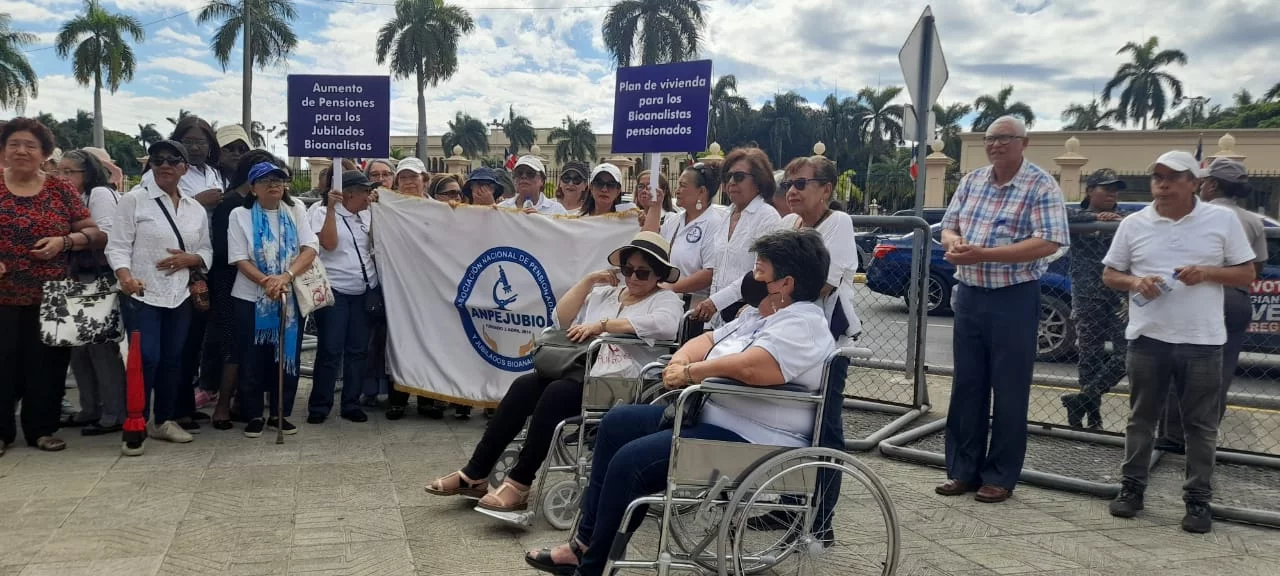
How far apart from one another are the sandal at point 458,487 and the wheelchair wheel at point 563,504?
1.24 ft

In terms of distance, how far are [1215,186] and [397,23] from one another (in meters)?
41.6

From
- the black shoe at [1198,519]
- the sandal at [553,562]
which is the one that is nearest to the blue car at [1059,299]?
the black shoe at [1198,519]

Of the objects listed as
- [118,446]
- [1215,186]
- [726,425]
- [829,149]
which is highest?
[829,149]

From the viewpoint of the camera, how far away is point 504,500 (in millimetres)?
4195

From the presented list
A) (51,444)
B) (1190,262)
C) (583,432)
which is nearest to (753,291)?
(583,432)

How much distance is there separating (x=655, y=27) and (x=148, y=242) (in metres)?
37.7

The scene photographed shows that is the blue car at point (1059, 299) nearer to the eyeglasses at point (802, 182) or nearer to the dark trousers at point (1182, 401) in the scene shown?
the dark trousers at point (1182, 401)

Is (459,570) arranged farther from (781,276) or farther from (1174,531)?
(1174,531)

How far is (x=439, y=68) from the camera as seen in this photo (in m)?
42.9

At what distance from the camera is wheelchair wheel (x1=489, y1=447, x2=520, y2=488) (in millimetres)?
4441

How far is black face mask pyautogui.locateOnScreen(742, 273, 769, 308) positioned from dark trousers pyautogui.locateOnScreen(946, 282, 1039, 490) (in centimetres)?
166

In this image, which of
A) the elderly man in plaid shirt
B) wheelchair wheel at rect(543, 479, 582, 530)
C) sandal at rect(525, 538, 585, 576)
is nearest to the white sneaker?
A: wheelchair wheel at rect(543, 479, 582, 530)

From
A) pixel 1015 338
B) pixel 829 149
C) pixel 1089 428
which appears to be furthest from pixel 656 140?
pixel 829 149

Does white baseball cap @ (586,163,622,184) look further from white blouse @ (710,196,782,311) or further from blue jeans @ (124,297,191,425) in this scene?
blue jeans @ (124,297,191,425)
